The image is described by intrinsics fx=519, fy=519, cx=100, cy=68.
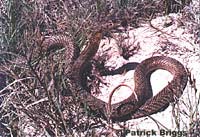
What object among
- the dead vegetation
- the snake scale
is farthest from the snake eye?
the dead vegetation

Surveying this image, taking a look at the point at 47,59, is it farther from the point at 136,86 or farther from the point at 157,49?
the point at 157,49

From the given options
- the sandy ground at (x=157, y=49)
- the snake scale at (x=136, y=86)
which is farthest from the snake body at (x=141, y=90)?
the sandy ground at (x=157, y=49)

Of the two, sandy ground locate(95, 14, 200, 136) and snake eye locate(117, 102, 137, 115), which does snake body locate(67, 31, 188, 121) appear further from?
sandy ground locate(95, 14, 200, 136)

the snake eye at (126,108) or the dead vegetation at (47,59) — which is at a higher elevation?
the dead vegetation at (47,59)

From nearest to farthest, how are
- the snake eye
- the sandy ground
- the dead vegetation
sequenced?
the dead vegetation < the snake eye < the sandy ground

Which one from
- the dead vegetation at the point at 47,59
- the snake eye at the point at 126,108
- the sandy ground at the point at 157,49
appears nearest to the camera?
the dead vegetation at the point at 47,59

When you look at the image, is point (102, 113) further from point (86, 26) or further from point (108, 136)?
point (86, 26)

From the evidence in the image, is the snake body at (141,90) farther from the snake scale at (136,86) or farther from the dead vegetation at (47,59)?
the dead vegetation at (47,59)

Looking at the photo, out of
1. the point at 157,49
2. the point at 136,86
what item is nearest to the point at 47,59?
the point at 136,86
